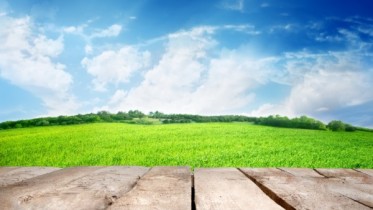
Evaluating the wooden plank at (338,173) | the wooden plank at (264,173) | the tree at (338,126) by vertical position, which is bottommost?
the wooden plank at (338,173)

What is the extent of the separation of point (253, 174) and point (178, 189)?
0.89 metres

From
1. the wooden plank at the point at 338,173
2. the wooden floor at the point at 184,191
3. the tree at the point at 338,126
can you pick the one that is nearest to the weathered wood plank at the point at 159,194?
the wooden floor at the point at 184,191

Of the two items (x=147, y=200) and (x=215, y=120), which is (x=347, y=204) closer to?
(x=147, y=200)

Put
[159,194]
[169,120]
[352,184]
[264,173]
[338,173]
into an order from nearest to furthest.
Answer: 1. [159,194]
2. [352,184]
3. [264,173]
4. [338,173]
5. [169,120]

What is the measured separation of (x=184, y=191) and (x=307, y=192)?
0.71 meters

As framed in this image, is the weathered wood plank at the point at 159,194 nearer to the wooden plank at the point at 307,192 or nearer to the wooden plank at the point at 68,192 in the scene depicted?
the wooden plank at the point at 68,192

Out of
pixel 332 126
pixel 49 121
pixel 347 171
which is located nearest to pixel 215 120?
pixel 332 126

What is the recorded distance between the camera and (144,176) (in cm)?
219

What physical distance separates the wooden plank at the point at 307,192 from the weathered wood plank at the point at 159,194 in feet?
1.65

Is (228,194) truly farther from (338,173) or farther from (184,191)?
(338,173)

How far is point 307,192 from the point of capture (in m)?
1.77

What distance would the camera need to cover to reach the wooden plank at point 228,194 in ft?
4.62

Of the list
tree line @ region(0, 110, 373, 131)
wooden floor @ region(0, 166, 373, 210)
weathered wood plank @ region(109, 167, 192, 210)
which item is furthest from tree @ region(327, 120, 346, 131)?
weathered wood plank @ region(109, 167, 192, 210)

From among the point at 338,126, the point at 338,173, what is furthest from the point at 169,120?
the point at 338,173
